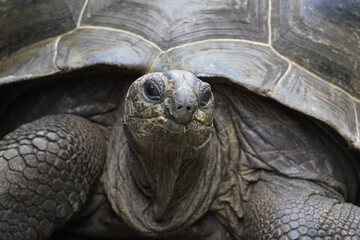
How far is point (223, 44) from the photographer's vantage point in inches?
136

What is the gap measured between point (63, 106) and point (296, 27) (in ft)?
5.32

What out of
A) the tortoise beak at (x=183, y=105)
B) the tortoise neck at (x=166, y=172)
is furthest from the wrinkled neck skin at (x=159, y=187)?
the tortoise beak at (x=183, y=105)

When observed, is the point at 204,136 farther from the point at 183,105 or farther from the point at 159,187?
the point at 159,187

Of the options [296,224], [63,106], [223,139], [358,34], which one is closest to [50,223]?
A: [63,106]

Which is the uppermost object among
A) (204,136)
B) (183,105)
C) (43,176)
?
(183,105)

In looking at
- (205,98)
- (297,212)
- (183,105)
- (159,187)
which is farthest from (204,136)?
(297,212)

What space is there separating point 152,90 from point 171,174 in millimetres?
555

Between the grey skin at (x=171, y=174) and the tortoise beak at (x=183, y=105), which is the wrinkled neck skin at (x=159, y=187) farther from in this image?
the tortoise beak at (x=183, y=105)

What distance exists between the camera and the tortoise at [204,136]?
3.20 metres

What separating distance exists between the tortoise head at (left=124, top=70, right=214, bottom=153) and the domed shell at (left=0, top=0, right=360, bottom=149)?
0.35 m

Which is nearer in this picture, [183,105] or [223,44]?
[183,105]

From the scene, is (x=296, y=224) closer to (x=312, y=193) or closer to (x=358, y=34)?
(x=312, y=193)

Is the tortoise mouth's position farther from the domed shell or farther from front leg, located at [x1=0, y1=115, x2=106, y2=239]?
front leg, located at [x1=0, y1=115, x2=106, y2=239]

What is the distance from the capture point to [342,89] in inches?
140
